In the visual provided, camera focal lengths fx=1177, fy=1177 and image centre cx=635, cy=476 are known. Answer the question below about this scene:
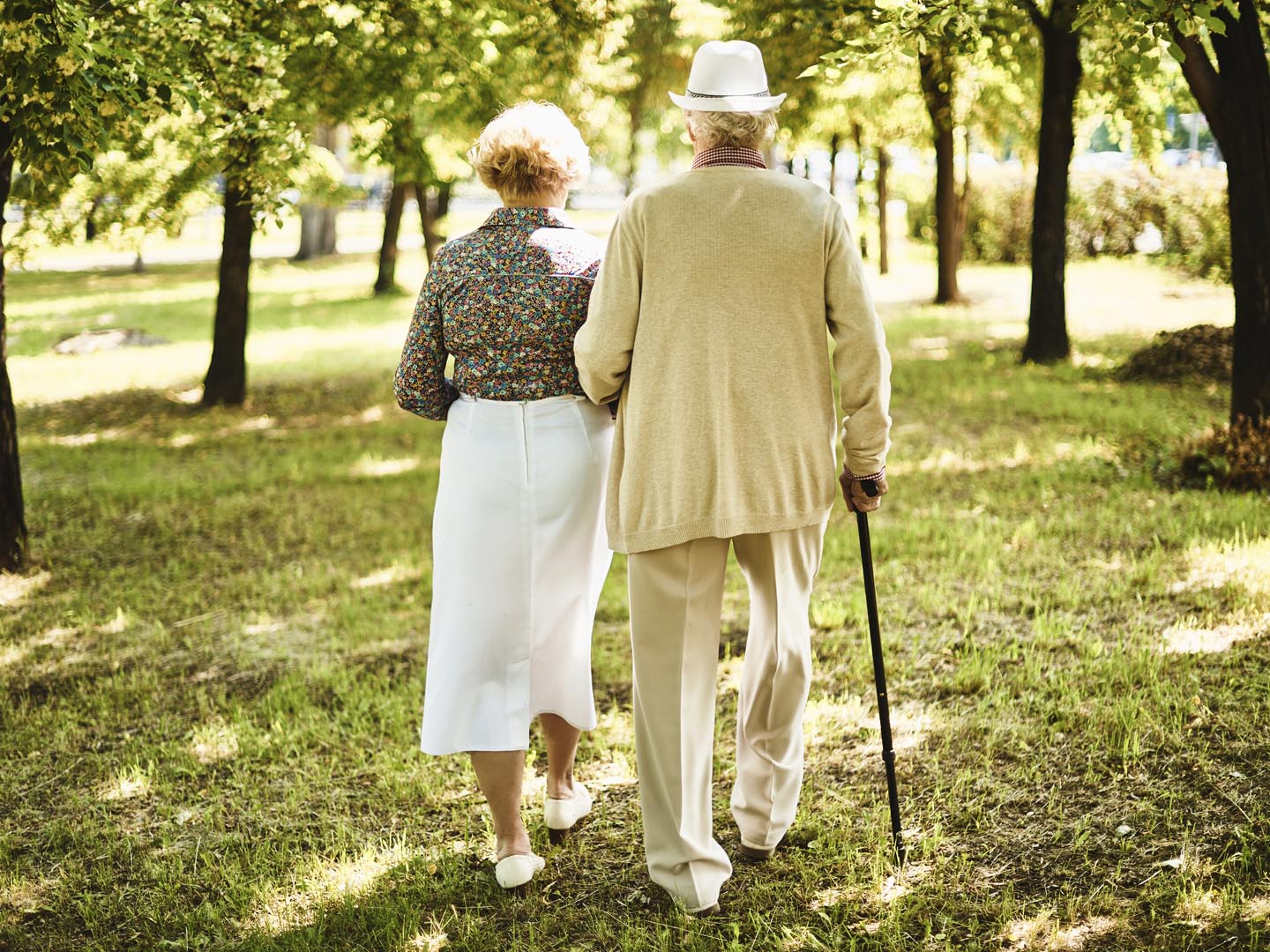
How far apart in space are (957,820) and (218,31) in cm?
490

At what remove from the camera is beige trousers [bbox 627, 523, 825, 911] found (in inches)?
126

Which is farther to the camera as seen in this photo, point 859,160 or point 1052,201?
point 859,160

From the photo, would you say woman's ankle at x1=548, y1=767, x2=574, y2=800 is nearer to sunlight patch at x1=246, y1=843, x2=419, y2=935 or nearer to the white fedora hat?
sunlight patch at x1=246, y1=843, x2=419, y2=935

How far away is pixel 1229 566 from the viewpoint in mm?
5664

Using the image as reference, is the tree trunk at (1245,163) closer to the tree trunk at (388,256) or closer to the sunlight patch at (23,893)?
the sunlight patch at (23,893)

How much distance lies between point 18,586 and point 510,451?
4.49 metres

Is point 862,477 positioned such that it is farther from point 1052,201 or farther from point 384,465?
point 1052,201

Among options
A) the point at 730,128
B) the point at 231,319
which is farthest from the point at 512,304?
the point at 231,319

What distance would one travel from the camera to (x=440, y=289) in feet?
10.9

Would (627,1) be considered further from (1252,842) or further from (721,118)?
(1252,842)

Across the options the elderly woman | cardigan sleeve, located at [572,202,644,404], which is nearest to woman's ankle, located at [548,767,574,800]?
the elderly woman

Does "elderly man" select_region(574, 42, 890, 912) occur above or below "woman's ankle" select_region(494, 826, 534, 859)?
above

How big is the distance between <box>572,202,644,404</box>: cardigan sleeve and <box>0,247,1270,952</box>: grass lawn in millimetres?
1552

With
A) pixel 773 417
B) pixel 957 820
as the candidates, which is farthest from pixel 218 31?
pixel 957 820
